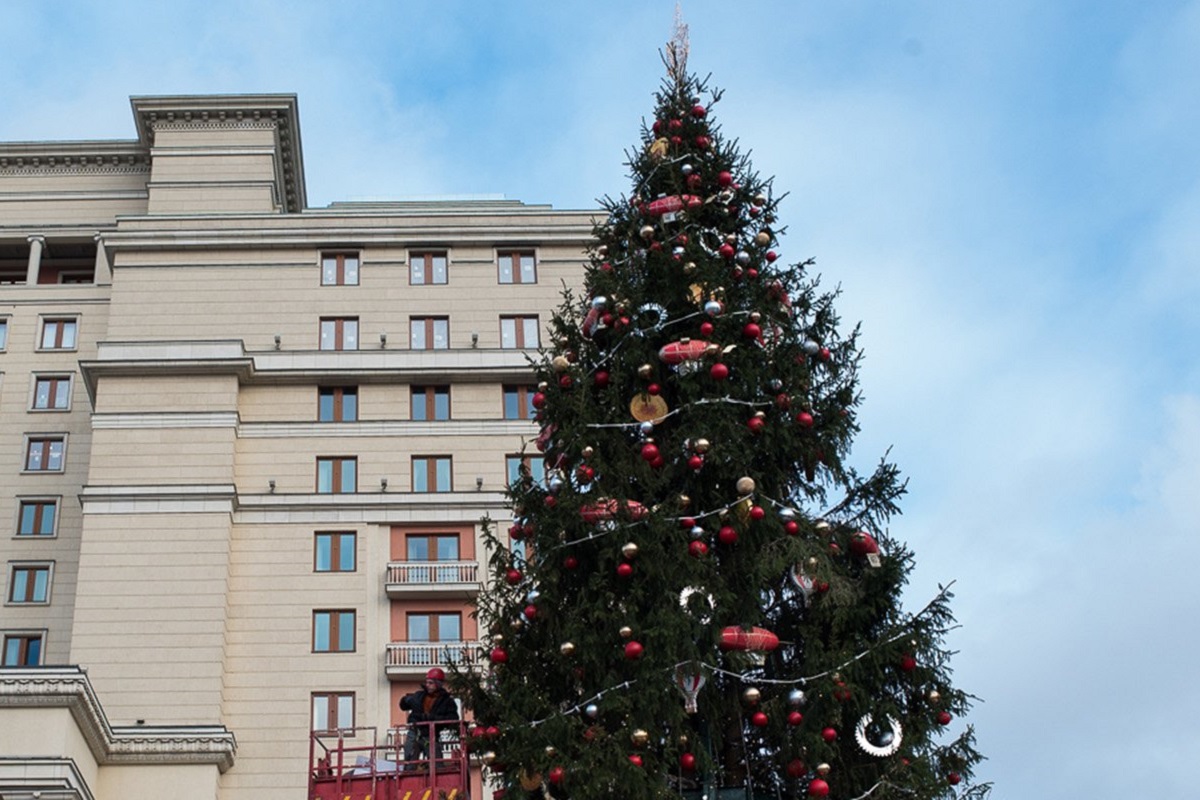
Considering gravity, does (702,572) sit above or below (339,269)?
below

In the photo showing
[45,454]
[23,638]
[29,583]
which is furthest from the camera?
[45,454]

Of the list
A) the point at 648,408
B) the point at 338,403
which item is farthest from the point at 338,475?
the point at 648,408

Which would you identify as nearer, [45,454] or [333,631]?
[333,631]

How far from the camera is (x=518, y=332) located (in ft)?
175

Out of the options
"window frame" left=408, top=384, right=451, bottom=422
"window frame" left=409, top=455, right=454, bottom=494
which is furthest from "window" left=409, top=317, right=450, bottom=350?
"window frame" left=409, top=455, right=454, bottom=494

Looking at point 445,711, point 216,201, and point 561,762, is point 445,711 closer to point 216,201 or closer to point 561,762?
point 561,762

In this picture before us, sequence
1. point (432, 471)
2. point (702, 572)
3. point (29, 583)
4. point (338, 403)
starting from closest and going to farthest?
point (702, 572) → point (432, 471) → point (338, 403) → point (29, 583)

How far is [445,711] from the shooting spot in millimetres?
24672

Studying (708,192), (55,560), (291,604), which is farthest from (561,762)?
(55,560)

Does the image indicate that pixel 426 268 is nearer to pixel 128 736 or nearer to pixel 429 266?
pixel 429 266

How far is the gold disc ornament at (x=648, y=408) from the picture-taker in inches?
845

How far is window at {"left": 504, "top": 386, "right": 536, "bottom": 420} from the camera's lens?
170ft

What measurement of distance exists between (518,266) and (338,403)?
7504 millimetres

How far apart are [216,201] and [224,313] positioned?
19.3ft
